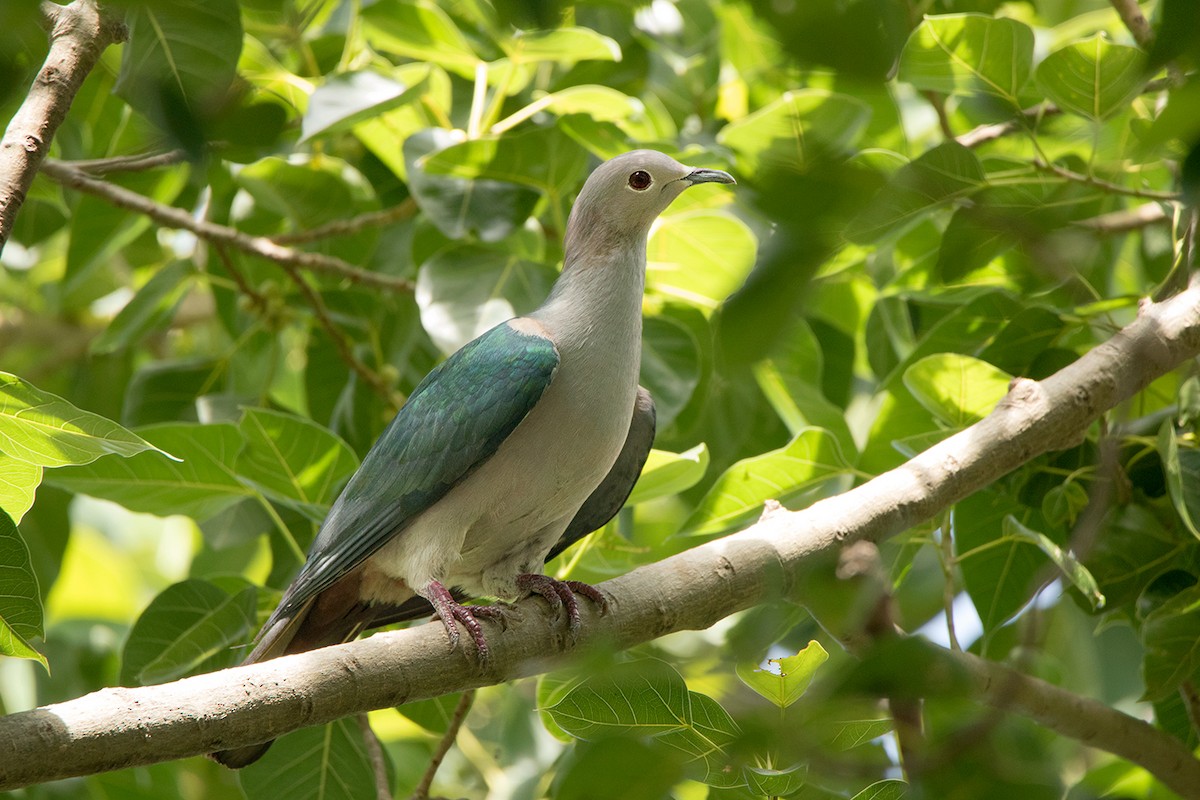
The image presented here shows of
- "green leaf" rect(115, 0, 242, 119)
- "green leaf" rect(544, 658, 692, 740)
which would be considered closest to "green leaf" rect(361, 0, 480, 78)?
"green leaf" rect(115, 0, 242, 119)

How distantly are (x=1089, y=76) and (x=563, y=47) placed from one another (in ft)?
4.80

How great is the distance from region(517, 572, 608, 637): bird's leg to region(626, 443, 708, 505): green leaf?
14.6 inches

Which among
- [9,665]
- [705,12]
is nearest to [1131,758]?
[705,12]

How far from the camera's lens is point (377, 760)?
3.02 metres

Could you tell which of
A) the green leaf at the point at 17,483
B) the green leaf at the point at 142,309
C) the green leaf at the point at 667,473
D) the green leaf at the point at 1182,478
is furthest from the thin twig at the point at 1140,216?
the green leaf at the point at 142,309

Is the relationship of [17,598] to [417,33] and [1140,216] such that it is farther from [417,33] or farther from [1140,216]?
[1140,216]

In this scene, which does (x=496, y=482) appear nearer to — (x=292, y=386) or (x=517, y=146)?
(x=517, y=146)

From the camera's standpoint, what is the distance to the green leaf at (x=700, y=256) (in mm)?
3354

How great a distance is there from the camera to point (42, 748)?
64.4 inches

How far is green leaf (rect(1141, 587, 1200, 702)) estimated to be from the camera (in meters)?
2.44

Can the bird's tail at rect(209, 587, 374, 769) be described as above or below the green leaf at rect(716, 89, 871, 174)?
below

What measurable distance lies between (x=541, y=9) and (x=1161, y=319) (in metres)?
1.91

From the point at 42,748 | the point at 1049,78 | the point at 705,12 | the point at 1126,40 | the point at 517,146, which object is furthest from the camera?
the point at 705,12

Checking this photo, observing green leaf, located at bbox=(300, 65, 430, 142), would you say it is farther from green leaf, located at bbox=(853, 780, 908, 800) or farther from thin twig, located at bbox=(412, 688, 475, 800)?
green leaf, located at bbox=(853, 780, 908, 800)
